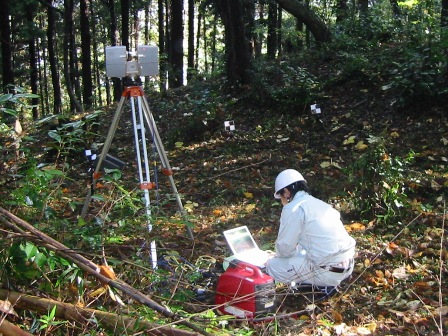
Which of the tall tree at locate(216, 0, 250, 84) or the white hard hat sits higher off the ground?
the tall tree at locate(216, 0, 250, 84)

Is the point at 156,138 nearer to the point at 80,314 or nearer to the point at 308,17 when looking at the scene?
the point at 80,314

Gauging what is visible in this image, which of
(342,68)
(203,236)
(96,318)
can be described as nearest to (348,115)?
(342,68)

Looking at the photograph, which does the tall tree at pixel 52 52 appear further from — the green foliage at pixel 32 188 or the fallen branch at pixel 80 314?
the fallen branch at pixel 80 314

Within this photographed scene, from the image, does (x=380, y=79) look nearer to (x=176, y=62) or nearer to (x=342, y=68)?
(x=342, y=68)

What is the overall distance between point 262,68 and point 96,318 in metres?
8.08

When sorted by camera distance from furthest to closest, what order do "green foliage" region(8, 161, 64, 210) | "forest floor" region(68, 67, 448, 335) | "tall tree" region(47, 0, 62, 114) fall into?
1. "tall tree" region(47, 0, 62, 114)
2. "forest floor" region(68, 67, 448, 335)
3. "green foliage" region(8, 161, 64, 210)

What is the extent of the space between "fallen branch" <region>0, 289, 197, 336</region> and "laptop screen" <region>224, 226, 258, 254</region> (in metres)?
2.09

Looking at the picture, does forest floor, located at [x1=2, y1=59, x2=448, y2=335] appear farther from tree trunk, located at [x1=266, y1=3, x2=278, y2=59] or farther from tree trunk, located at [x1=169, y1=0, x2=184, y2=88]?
tree trunk, located at [x1=266, y1=3, x2=278, y2=59]

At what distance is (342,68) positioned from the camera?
30.6 ft

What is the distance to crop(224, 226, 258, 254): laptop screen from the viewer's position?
432cm

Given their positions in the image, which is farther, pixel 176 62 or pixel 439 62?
pixel 176 62

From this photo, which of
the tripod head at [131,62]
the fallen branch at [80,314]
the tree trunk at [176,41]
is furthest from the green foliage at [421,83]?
the tree trunk at [176,41]

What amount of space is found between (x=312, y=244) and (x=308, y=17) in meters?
7.79

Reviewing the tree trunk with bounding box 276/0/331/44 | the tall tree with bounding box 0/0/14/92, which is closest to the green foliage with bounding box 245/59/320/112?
the tree trunk with bounding box 276/0/331/44
